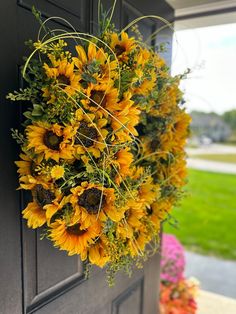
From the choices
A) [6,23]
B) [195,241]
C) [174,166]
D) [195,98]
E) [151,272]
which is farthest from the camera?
[195,241]

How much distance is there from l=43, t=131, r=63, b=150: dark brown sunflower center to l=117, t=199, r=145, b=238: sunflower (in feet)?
0.86

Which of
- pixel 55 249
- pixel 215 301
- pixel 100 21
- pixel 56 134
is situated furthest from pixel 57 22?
pixel 215 301

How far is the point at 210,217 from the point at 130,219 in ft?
11.4

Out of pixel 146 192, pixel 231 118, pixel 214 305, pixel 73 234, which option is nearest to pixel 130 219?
pixel 146 192

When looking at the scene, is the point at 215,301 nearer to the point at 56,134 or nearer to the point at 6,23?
the point at 56,134

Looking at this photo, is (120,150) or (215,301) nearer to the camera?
(120,150)

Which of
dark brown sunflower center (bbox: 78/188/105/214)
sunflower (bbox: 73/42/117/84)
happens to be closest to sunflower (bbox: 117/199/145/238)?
dark brown sunflower center (bbox: 78/188/105/214)

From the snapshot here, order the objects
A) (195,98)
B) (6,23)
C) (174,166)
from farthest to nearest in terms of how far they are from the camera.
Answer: (195,98) < (174,166) < (6,23)

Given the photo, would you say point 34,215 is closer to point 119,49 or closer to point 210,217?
point 119,49

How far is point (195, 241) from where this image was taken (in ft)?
12.0

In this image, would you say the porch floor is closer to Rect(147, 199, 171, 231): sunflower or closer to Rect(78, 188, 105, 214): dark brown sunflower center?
Rect(147, 199, 171, 231): sunflower

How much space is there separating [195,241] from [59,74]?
348 cm

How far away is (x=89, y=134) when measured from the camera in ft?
2.26

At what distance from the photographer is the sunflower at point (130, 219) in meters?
0.81
